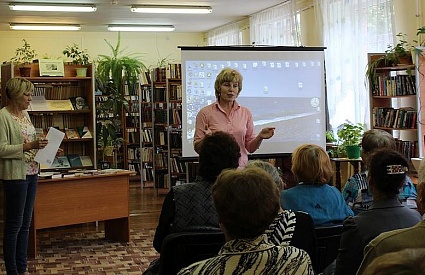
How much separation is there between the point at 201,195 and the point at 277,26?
8613 mm

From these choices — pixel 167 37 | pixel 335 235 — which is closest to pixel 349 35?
pixel 335 235

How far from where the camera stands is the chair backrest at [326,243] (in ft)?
10.1

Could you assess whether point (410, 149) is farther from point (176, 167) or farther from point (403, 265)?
point (403, 265)

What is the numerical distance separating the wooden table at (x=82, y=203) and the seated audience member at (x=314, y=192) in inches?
137

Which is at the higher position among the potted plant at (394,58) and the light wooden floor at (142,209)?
the potted plant at (394,58)

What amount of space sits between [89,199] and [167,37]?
967cm

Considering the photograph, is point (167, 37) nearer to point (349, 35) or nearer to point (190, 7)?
point (190, 7)

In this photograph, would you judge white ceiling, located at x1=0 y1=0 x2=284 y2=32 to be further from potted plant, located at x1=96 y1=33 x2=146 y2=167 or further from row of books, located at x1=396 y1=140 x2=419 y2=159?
row of books, located at x1=396 y1=140 x2=419 y2=159

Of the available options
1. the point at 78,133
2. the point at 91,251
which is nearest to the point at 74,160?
the point at 78,133

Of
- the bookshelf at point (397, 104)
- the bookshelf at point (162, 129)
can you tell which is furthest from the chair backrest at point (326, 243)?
the bookshelf at point (162, 129)

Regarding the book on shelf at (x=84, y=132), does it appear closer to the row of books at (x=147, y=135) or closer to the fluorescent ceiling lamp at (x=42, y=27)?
the row of books at (x=147, y=135)

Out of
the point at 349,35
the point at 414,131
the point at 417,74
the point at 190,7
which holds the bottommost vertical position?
the point at 414,131

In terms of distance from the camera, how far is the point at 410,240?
5.94 ft

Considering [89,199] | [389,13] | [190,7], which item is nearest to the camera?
[89,199]
